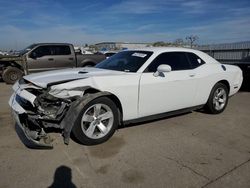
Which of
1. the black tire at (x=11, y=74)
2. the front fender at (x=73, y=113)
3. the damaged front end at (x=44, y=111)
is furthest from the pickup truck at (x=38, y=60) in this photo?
the front fender at (x=73, y=113)

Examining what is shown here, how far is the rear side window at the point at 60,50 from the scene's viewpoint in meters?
11.3

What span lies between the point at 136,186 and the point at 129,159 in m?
0.66

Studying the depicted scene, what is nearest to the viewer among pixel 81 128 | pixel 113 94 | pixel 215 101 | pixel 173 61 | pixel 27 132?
pixel 27 132

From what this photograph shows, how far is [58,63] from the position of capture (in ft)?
36.9

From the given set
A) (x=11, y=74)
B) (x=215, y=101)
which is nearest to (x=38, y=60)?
(x=11, y=74)

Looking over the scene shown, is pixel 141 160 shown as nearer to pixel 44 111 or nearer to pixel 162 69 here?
pixel 44 111

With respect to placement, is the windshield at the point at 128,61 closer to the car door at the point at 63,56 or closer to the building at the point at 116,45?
the car door at the point at 63,56

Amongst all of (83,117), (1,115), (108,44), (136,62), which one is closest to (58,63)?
(1,115)

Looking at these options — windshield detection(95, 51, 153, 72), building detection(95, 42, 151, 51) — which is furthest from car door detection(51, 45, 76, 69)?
building detection(95, 42, 151, 51)

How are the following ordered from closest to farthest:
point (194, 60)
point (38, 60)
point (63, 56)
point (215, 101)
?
point (194, 60) → point (215, 101) → point (38, 60) → point (63, 56)

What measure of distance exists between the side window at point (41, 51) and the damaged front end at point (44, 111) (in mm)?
7664

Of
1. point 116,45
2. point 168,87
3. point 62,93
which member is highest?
point 116,45

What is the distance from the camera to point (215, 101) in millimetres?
5703

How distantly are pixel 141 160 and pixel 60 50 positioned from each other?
9.12m
